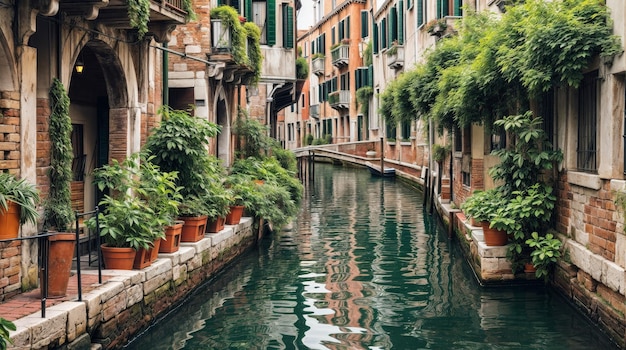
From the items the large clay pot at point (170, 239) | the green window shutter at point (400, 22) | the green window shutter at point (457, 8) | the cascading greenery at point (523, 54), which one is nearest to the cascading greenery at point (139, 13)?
the large clay pot at point (170, 239)

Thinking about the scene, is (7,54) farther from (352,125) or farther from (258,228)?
(352,125)

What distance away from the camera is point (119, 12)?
29.0 feet

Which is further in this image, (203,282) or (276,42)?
(276,42)

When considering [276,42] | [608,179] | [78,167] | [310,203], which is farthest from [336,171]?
[608,179]

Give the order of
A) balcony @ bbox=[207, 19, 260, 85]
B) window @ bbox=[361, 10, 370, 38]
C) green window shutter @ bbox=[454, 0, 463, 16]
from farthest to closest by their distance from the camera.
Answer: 1. window @ bbox=[361, 10, 370, 38]
2. green window shutter @ bbox=[454, 0, 463, 16]
3. balcony @ bbox=[207, 19, 260, 85]

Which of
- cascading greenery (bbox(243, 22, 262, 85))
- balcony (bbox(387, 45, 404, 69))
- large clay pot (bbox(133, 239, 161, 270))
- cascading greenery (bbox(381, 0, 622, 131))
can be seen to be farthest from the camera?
balcony (bbox(387, 45, 404, 69))

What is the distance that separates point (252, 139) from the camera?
17.6 meters

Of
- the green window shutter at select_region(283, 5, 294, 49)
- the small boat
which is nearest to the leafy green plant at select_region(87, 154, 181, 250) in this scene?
the green window shutter at select_region(283, 5, 294, 49)

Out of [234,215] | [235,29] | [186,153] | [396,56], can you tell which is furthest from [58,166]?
[396,56]

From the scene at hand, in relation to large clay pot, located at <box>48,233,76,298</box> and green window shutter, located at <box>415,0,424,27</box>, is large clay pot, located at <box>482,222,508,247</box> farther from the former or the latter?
green window shutter, located at <box>415,0,424,27</box>

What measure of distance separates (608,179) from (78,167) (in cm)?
736

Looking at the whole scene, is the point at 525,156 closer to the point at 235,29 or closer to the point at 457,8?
the point at 235,29

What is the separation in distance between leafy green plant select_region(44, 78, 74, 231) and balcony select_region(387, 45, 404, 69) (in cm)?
2145

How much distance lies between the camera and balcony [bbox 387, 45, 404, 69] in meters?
28.2
